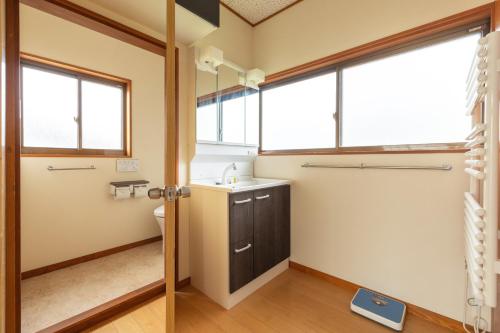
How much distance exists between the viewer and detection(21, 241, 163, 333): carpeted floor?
1586 millimetres

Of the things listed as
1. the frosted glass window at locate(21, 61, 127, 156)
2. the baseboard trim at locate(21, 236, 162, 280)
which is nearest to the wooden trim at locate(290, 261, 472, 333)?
the baseboard trim at locate(21, 236, 162, 280)

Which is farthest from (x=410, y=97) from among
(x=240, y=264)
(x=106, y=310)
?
(x=106, y=310)

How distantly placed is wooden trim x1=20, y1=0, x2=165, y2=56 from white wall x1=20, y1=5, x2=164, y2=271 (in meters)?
1.12

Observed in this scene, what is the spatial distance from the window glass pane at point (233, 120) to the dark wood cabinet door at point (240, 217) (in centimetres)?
73

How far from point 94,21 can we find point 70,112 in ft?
4.73

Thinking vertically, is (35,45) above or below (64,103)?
above

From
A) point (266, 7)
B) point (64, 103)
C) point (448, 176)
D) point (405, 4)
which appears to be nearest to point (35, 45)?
point (64, 103)

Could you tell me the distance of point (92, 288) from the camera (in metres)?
1.90

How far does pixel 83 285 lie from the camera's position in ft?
6.40

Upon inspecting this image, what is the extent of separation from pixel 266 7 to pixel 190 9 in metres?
1.07

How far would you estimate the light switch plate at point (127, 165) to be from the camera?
263 centimetres

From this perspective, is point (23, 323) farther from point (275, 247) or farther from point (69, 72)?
point (69, 72)

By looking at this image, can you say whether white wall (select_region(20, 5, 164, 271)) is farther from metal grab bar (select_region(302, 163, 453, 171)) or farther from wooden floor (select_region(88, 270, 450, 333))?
metal grab bar (select_region(302, 163, 453, 171))

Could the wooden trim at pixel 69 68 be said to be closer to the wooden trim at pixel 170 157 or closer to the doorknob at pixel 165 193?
the wooden trim at pixel 170 157
